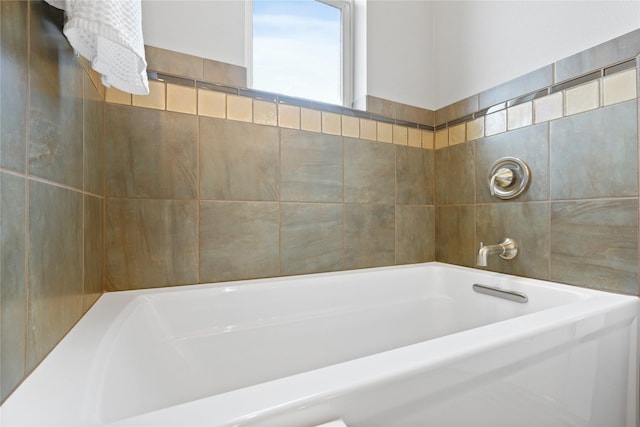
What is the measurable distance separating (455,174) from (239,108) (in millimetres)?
1112

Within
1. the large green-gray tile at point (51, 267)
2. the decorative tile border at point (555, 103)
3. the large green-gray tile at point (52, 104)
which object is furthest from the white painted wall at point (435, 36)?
the large green-gray tile at point (51, 267)

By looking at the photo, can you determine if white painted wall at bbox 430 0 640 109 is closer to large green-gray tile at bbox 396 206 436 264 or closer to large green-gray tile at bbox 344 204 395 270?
large green-gray tile at bbox 396 206 436 264

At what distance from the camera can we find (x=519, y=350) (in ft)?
1.93

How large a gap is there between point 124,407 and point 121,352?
16 cm

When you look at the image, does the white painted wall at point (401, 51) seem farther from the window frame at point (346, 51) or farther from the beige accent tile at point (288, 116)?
the beige accent tile at point (288, 116)

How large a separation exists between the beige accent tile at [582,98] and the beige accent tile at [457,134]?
1.44 ft

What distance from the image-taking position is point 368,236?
146cm

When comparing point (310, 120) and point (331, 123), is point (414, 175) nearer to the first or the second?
point (331, 123)

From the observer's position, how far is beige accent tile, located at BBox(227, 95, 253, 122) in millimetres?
1173

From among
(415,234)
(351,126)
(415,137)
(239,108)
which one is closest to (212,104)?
(239,108)

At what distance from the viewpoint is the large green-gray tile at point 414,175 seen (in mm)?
1556

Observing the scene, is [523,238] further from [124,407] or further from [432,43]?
[124,407]

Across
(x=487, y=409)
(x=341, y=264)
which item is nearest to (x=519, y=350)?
(x=487, y=409)

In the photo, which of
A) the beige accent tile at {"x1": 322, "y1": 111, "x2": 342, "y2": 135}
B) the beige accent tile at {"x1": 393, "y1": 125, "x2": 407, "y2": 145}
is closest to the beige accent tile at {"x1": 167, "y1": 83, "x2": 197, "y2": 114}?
the beige accent tile at {"x1": 322, "y1": 111, "x2": 342, "y2": 135}
